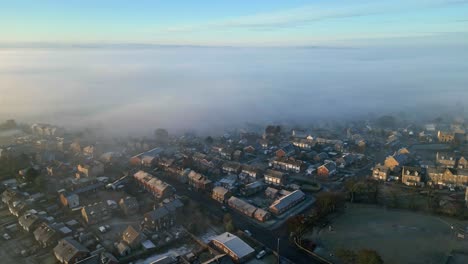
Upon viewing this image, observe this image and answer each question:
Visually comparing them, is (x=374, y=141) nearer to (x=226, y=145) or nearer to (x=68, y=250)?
(x=226, y=145)

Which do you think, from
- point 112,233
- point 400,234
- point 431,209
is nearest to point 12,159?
point 112,233

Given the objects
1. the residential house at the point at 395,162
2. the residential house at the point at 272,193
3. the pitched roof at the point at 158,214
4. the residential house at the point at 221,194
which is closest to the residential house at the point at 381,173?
the residential house at the point at 395,162

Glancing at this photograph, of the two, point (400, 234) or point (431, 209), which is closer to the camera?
point (400, 234)

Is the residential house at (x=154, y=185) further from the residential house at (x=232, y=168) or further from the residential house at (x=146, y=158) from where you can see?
the residential house at (x=232, y=168)

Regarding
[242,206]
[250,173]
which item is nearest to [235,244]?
[242,206]

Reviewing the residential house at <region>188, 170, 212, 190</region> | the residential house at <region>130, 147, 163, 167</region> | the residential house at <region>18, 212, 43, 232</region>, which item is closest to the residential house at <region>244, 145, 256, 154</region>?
the residential house at <region>130, 147, 163, 167</region>

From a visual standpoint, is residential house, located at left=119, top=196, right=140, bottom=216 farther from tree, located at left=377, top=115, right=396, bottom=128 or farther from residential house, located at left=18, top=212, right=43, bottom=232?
tree, located at left=377, top=115, right=396, bottom=128

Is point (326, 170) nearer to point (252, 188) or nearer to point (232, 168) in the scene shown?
point (252, 188)
